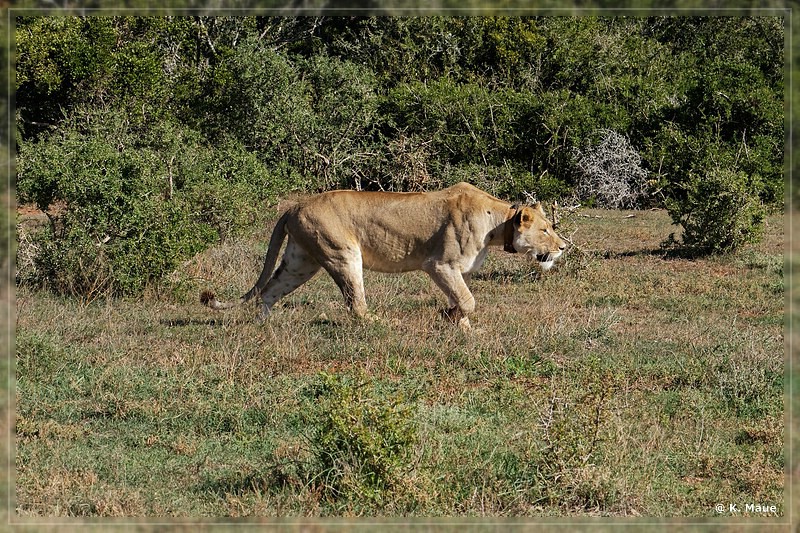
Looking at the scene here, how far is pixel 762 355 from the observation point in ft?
28.6

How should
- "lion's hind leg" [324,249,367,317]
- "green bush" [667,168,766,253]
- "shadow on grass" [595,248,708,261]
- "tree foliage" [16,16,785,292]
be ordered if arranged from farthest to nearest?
"tree foliage" [16,16,785,292] → "shadow on grass" [595,248,708,261] → "green bush" [667,168,766,253] → "lion's hind leg" [324,249,367,317]

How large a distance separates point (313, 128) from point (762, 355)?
46.2 ft

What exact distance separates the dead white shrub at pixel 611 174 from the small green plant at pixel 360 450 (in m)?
16.5

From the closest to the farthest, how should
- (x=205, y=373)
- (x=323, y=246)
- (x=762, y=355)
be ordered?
(x=205, y=373)
(x=762, y=355)
(x=323, y=246)

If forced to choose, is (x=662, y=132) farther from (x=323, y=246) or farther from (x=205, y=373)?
(x=205, y=373)

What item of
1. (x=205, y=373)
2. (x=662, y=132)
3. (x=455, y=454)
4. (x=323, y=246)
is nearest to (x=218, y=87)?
(x=662, y=132)

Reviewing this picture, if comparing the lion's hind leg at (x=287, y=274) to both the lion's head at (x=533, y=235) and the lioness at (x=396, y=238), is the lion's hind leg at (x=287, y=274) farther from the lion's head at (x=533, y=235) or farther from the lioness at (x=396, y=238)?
the lion's head at (x=533, y=235)

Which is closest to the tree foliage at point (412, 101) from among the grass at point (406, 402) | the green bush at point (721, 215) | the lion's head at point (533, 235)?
the green bush at point (721, 215)

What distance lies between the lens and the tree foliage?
20.3 m

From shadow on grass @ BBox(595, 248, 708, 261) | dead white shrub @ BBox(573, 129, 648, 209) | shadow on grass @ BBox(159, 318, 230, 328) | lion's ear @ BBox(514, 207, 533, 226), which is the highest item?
dead white shrub @ BBox(573, 129, 648, 209)

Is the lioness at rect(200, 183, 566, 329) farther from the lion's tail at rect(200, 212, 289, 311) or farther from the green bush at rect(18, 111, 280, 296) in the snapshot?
the green bush at rect(18, 111, 280, 296)

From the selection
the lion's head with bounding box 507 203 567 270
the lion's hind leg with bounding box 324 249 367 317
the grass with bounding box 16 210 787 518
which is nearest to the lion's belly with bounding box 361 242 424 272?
the lion's hind leg with bounding box 324 249 367 317

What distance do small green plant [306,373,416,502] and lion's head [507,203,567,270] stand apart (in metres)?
4.82

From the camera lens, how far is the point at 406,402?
7488 millimetres
